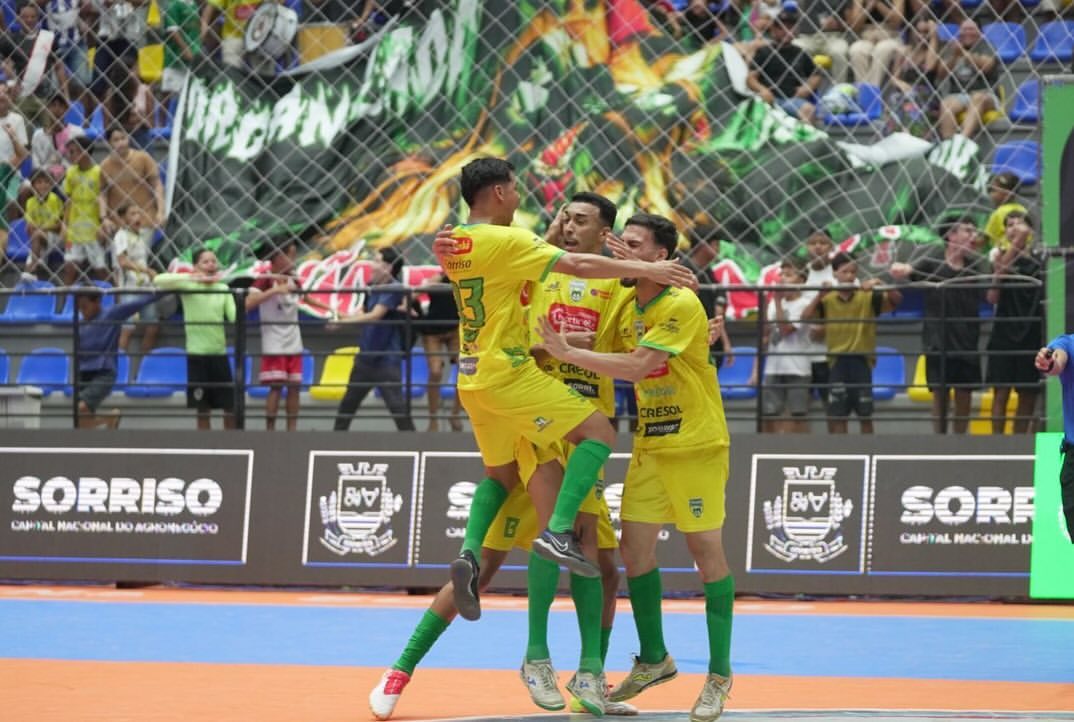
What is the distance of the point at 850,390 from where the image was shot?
1348 cm

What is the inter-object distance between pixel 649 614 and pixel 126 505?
7008 millimetres

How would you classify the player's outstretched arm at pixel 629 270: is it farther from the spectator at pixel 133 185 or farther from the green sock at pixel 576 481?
the spectator at pixel 133 185

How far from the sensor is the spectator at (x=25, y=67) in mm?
16141

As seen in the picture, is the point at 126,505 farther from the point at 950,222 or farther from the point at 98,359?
the point at 950,222

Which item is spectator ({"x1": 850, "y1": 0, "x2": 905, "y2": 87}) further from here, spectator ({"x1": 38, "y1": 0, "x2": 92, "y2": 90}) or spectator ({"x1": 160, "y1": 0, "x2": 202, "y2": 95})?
spectator ({"x1": 38, "y1": 0, "x2": 92, "y2": 90})

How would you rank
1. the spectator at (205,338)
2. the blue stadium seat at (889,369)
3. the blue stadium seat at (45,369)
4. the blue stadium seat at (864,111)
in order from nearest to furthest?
1. the spectator at (205,338)
2. the blue stadium seat at (889,369)
3. the blue stadium seat at (864,111)
4. the blue stadium seat at (45,369)

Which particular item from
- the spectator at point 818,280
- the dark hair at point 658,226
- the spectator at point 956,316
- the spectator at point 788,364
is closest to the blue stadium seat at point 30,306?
the spectator at point 788,364

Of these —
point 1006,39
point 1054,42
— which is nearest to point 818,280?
point 1006,39

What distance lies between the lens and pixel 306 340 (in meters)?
16.5

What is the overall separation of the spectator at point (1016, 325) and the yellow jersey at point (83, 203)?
8798mm

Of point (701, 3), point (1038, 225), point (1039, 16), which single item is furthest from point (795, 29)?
point (1038, 225)

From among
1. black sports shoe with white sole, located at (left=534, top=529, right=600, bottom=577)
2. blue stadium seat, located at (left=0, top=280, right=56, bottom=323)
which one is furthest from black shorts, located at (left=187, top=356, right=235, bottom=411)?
black sports shoe with white sole, located at (left=534, top=529, right=600, bottom=577)

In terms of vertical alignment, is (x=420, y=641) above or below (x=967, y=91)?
below

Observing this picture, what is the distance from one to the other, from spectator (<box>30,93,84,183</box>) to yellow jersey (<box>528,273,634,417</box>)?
10.2m
